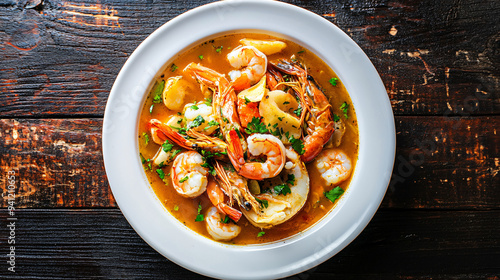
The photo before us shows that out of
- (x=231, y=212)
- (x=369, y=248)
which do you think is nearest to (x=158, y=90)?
(x=231, y=212)

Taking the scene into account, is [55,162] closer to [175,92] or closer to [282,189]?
[175,92]

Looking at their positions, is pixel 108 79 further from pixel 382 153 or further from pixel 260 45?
pixel 382 153

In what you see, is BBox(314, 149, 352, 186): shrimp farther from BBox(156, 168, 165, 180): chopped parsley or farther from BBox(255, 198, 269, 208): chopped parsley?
BBox(156, 168, 165, 180): chopped parsley

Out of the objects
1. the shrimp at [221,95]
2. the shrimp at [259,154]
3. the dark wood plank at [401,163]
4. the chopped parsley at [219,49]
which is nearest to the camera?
the shrimp at [259,154]

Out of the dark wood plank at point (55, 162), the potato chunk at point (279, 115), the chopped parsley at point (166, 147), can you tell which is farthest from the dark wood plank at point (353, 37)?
the potato chunk at point (279, 115)

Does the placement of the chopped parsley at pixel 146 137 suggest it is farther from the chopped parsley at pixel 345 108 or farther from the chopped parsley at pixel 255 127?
the chopped parsley at pixel 345 108

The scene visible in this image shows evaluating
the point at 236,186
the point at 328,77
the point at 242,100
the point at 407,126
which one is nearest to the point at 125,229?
the point at 236,186
